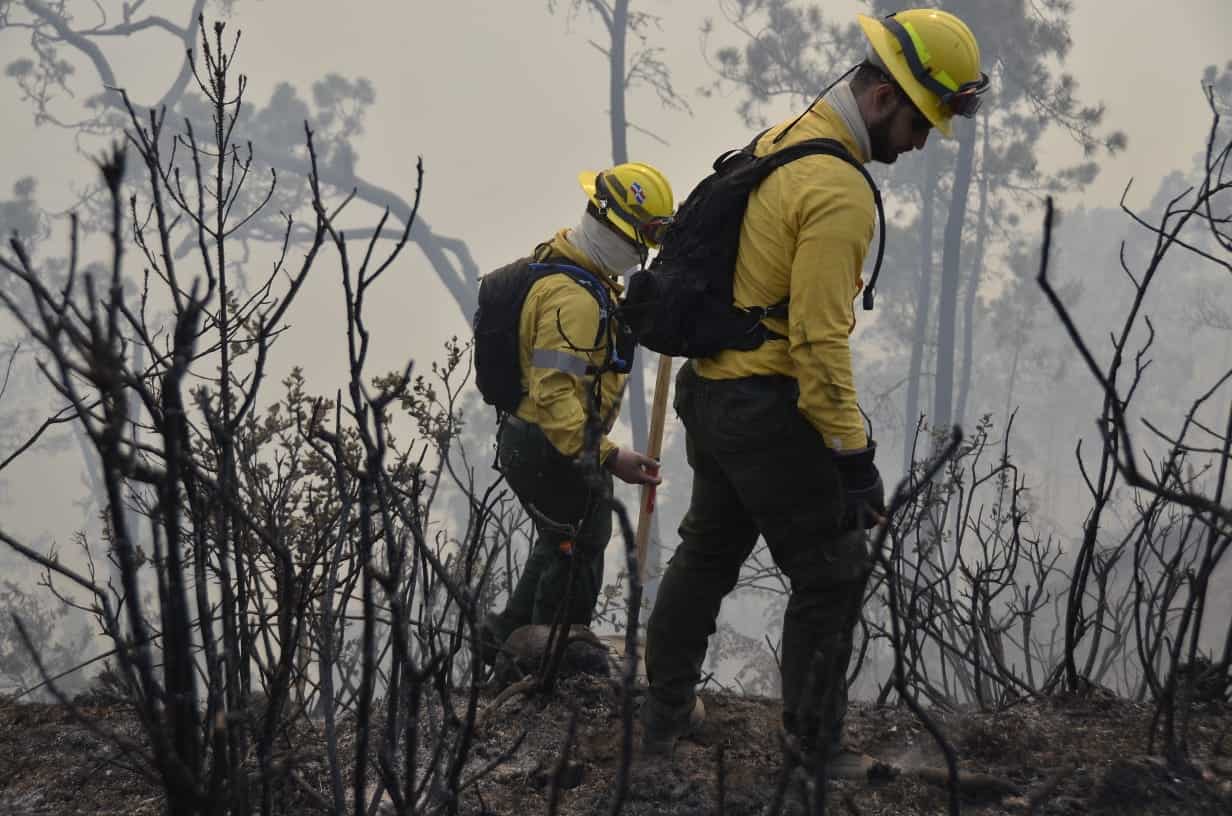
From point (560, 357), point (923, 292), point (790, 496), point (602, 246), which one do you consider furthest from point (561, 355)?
point (923, 292)

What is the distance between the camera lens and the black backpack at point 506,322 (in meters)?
3.65

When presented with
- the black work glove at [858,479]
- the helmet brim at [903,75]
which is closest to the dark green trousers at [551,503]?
the black work glove at [858,479]

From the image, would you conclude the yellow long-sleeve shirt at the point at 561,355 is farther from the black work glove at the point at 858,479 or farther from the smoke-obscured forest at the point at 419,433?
the black work glove at the point at 858,479

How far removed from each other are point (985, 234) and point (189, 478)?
103 ft

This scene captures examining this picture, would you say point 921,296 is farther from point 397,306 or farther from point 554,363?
point 397,306

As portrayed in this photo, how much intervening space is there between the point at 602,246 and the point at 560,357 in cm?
53

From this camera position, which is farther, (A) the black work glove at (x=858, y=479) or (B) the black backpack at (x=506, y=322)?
(B) the black backpack at (x=506, y=322)

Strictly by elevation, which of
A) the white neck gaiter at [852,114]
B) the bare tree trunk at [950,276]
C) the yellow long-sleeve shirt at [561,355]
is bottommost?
the yellow long-sleeve shirt at [561,355]

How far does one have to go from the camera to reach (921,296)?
28859 mm

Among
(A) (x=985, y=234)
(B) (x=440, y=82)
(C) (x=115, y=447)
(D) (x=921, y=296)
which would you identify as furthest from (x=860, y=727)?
(B) (x=440, y=82)

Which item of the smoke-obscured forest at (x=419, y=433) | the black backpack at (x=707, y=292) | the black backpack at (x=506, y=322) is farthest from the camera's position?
the black backpack at (x=506, y=322)

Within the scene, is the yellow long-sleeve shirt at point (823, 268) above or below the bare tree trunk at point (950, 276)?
below

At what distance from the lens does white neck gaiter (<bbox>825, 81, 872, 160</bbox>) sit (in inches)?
101

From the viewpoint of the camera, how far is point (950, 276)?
2162cm
